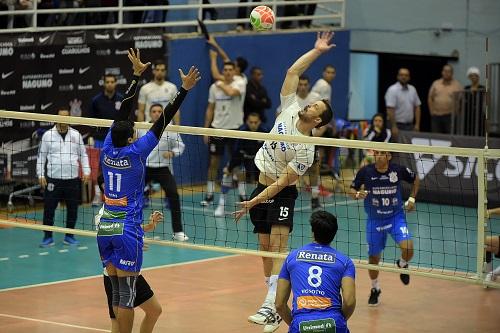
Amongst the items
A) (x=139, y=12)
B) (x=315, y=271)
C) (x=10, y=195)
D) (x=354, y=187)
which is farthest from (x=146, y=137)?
(x=139, y=12)

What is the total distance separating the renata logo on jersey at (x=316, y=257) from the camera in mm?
9734

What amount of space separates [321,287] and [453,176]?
13021mm

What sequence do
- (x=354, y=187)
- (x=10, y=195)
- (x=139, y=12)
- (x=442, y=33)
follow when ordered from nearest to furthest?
(x=354, y=187), (x=10, y=195), (x=139, y=12), (x=442, y=33)

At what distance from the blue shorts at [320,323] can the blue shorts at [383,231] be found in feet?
16.1

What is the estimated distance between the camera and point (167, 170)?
18.5m

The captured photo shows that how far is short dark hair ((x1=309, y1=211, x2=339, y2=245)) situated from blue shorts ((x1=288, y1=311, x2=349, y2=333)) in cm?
66

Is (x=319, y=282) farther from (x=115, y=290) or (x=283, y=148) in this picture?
(x=283, y=148)

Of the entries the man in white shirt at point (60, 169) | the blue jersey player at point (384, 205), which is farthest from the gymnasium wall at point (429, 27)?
the blue jersey player at point (384, 205)

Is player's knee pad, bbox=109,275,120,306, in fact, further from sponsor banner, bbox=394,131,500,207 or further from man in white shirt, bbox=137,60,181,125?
sponsor banner, bbox=394,131,500,207

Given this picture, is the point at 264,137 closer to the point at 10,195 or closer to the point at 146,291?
the point at 146,291

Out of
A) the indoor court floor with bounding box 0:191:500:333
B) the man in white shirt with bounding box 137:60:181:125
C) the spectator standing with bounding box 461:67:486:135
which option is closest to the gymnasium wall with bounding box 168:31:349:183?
the man in white shirt with bounding box 137:60:181:125

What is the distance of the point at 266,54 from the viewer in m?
25.5

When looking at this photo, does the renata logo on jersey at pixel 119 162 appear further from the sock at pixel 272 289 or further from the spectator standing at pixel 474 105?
the spectator standing at pixel 474 105

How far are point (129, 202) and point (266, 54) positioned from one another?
589 inches
